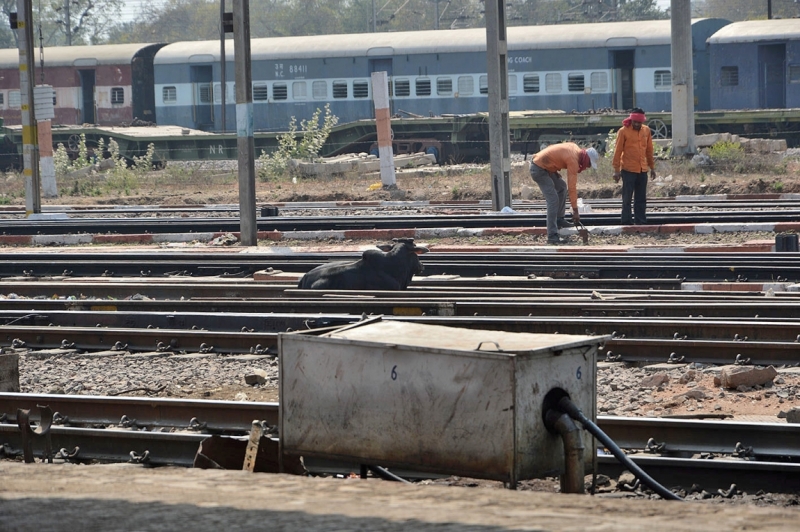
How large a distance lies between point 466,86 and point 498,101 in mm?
16007

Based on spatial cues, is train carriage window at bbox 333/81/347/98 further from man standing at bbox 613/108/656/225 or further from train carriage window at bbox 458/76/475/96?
man standing at bbox 613/108/656/225

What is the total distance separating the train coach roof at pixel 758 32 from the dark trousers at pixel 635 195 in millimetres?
18025

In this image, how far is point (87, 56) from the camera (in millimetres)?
38000

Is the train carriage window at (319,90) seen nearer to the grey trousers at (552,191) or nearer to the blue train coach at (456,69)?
the blue train coach at (456,69)

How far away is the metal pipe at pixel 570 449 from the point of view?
4.43 metres

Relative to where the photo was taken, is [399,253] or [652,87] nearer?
[399,253]

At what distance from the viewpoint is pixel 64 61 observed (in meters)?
38.1

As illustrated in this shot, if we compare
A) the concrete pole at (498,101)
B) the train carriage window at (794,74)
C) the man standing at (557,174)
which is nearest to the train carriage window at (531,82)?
the train carriage window at (794,74)

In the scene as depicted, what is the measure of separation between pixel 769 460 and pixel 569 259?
6539 mm

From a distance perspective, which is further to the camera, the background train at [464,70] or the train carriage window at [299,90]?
the train carriage window at [299,90]

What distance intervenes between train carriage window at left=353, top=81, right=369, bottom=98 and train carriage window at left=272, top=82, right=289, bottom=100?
7.95 feet

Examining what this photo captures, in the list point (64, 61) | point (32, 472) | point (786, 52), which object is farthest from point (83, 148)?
point (32, 472)

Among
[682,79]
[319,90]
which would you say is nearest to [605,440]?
[682,79]

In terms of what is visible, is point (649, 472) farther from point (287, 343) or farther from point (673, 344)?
point (673, 344)
